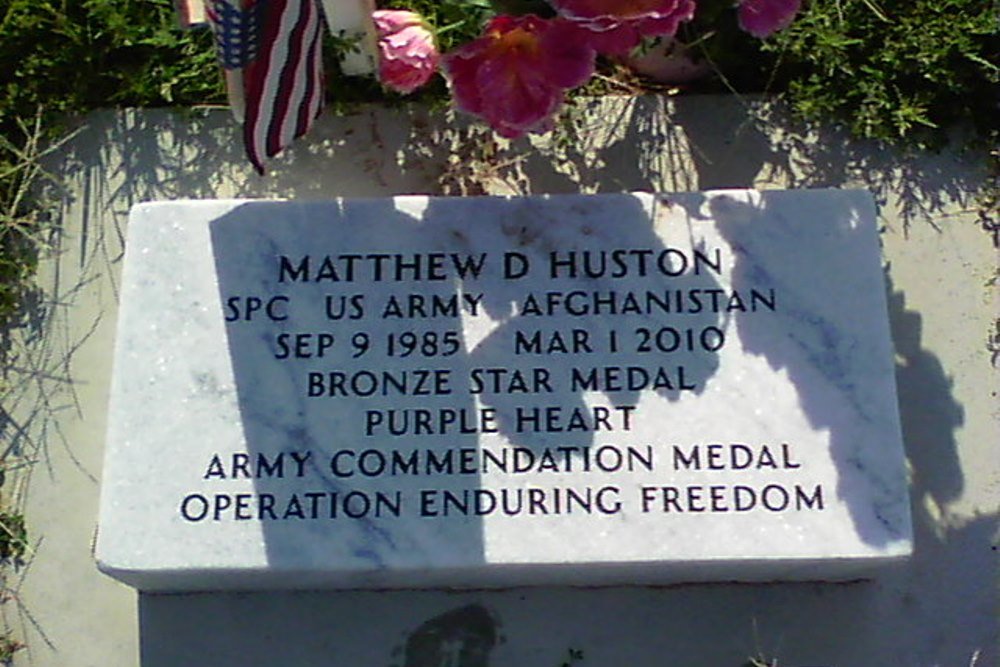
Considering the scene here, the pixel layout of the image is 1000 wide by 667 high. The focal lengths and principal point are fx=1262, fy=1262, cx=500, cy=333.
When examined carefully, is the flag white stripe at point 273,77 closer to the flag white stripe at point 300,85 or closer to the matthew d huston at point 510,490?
the flag white stripe at point 300,85

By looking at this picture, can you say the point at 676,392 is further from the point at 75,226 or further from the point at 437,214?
the point at 75,226

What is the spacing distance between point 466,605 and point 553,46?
50.4 inches

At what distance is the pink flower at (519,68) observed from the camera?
2477 mm

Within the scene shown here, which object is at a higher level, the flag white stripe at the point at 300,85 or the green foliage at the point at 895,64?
the green foliage at the point at 895,64

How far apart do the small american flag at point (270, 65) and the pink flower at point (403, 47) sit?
0.54 ft

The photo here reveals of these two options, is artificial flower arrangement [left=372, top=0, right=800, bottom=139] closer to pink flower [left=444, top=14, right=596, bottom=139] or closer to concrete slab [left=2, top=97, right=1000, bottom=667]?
pink flower [left=444, top=14, right=596, bottom=139]

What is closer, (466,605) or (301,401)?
(301,401)

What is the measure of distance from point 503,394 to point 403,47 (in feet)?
2.59

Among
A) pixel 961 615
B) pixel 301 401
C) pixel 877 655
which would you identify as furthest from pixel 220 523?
pixel 961 615

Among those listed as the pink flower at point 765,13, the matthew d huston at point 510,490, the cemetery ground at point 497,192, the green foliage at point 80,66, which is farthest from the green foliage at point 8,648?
the pink flower at point 765,13

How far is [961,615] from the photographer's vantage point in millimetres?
2906

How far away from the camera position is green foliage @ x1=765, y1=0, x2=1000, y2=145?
3186 millimetres

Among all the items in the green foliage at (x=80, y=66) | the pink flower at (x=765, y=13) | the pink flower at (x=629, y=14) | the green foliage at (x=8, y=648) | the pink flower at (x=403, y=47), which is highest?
the green foliage at (x=80, y=66)

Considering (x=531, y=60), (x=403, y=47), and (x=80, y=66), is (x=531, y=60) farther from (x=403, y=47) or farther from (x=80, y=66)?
(x=80, y=66)
